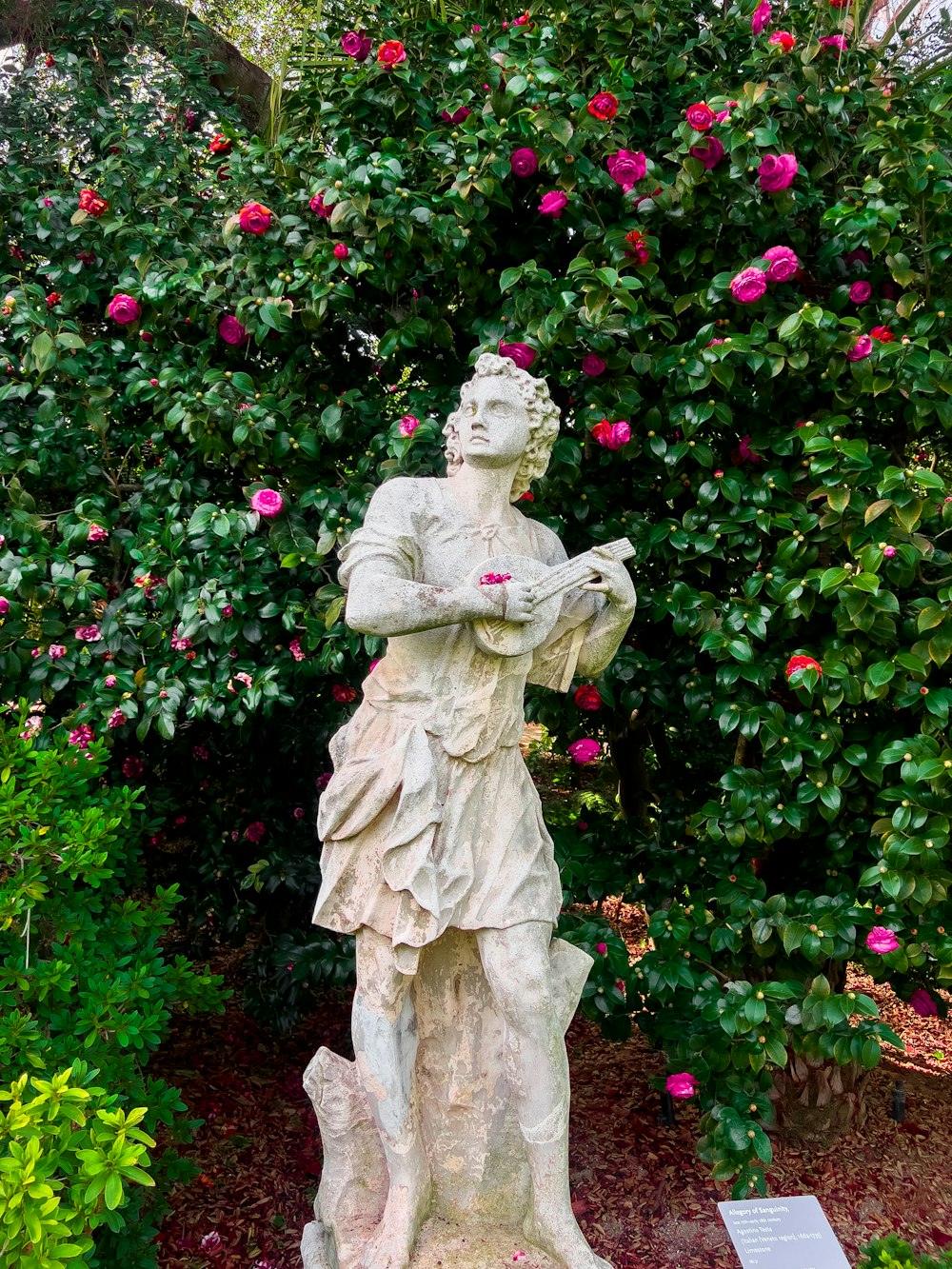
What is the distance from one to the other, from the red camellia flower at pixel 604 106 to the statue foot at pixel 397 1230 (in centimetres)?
299

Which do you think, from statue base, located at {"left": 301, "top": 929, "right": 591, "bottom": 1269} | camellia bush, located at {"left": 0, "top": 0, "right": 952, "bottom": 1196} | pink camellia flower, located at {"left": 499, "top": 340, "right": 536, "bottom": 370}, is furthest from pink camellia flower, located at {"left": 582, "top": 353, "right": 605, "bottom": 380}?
statue base, located at {"left": 301, "top": 929, "right": 591, "bottom": 1269}

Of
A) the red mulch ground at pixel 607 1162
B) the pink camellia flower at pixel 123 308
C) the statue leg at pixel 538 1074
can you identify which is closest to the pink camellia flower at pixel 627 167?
the pink camellia flower at pixel 123 308

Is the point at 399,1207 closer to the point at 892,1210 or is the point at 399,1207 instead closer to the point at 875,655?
the point at 875,655

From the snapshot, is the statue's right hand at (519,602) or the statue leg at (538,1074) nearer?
the statue's right hand at (519,602)

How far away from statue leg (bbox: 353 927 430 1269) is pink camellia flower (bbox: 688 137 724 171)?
7.99ft

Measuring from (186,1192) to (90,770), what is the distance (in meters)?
1.54

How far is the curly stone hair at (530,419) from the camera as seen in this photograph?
2.11 metres

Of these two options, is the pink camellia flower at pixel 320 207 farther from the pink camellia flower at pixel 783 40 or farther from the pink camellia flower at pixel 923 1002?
the pink camellia flower at pixel 923 1002

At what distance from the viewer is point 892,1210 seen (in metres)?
3.35

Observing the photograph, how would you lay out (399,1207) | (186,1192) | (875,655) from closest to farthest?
(399,1207) < (875,655) < (186,1192)

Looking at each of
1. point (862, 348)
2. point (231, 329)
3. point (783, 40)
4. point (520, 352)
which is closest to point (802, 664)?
point (862, 348)

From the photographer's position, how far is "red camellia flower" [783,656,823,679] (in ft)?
9.17

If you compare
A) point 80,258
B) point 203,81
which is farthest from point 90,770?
point 203,81

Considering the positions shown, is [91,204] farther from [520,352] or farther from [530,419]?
[530,419]
